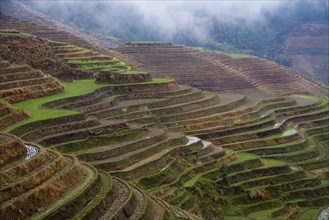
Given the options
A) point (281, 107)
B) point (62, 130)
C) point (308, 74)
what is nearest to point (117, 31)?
point (308, 74)

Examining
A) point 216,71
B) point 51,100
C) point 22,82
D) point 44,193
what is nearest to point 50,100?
point 51,100

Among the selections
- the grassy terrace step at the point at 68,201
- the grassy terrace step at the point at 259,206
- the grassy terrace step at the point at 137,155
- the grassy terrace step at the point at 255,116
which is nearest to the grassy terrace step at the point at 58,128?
the grassy terrace step at the point at 137,155

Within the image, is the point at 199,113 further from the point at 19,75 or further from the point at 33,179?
the point at 33,179

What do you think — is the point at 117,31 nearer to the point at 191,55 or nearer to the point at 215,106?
the point at 191,55

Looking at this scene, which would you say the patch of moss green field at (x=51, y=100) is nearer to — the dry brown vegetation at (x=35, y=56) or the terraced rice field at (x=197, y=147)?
the terraced rice field at (x=197, y=147)

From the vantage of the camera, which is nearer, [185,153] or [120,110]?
[185,153]
